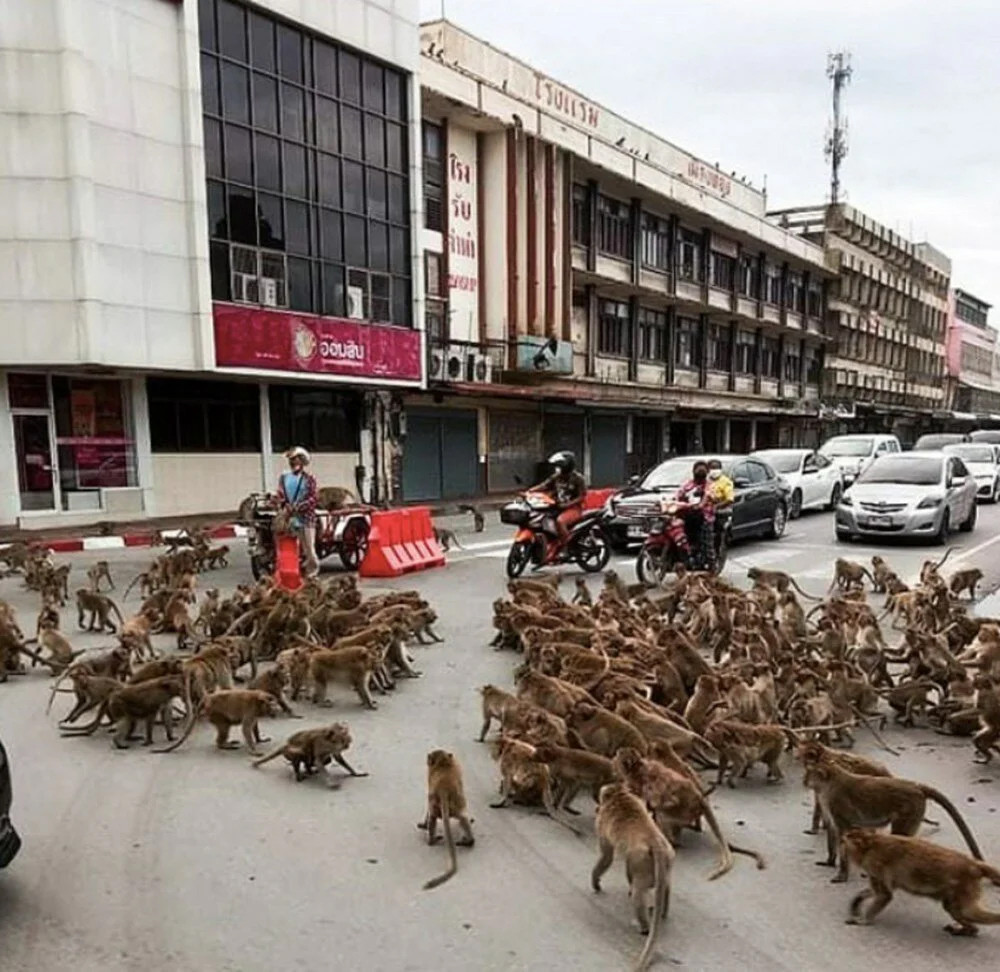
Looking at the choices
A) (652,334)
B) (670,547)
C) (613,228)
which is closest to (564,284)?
(613,228)

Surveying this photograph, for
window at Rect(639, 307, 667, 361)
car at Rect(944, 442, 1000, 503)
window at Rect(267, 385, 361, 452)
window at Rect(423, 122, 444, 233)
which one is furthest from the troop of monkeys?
window at Rect(639, 307, 667, 361)

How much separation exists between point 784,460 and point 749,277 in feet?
88.6

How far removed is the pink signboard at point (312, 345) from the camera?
829 inches

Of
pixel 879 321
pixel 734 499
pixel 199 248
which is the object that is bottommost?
pixel 734 499

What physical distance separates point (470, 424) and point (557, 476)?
54.0 feet

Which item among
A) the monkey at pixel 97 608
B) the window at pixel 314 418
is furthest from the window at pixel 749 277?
the monkey at pixel 97 608

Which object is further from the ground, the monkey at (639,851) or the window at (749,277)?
the window at (749,277)

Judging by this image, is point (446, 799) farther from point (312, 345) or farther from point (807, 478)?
point (807, 478)

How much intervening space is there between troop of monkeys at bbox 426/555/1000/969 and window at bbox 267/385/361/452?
638 inches

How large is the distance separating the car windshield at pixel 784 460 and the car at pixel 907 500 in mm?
3806

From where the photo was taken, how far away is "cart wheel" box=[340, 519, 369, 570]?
46.4ft

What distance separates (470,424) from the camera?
2944cm

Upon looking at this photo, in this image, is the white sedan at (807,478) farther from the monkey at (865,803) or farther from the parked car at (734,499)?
the monkey at (865,803)

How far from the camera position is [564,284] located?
3150cm
